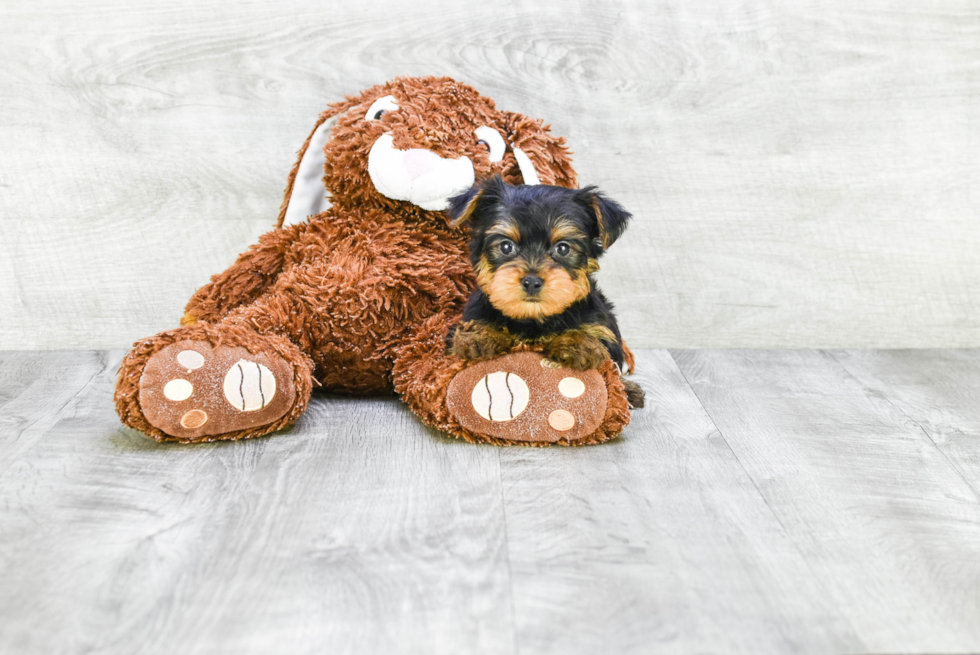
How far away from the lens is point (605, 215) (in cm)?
175

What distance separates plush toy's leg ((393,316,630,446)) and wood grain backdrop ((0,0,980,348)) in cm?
94

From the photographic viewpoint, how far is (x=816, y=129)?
2625 millimetres

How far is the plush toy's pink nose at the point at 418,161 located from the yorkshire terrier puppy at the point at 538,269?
0.62 feet

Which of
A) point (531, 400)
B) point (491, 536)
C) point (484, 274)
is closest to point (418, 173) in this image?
point (484, 274)

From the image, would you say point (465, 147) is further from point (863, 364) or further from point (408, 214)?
point (863, 364)

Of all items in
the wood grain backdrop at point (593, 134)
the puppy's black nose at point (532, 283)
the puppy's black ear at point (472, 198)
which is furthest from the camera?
the wood grain backdrop at point (593, 134)

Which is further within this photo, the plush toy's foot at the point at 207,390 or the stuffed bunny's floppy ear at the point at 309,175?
the stuffed bunny's floppy ear at the point at 309,175

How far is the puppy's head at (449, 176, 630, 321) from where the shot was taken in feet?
5.45

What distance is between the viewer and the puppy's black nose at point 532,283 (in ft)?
5.39

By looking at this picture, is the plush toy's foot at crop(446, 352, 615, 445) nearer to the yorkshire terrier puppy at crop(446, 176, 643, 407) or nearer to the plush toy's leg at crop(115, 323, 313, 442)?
the yorkshire terrier puppy at crop(446, 176, 643, 407)

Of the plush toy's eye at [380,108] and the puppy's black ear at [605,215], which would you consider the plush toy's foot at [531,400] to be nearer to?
the puppy's black ear at [605,215]

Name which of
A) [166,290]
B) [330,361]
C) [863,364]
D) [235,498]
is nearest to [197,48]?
[166,290]

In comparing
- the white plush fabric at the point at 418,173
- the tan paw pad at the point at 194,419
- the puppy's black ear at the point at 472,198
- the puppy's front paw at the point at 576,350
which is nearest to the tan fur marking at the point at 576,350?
the puppy's front paw at the point at 576,350

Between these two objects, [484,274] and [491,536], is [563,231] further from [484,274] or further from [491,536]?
[491,536]
